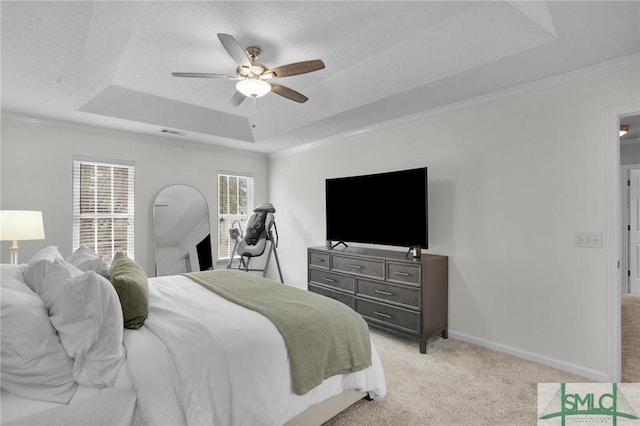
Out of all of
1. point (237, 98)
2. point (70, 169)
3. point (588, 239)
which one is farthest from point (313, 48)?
point (70, 169)

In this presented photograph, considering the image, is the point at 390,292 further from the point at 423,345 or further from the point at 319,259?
the point at 319,259

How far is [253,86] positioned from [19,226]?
2.57 meters

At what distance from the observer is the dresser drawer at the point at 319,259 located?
3.96 metres

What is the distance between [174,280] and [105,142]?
2506mm

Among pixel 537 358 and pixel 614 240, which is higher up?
pixel 614 240

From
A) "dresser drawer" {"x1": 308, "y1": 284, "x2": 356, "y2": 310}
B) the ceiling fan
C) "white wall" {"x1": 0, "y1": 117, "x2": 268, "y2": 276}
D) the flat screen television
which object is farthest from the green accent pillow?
"white wall" {"x1": 0, "y1": 117, "x2": 268, "y2": 276}

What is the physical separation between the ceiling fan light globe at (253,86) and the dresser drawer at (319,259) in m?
2.13

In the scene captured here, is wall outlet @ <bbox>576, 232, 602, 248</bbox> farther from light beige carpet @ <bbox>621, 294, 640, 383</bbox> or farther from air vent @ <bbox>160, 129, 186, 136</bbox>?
air vent @ <bbox>160, 129, 186, 136</bbox>

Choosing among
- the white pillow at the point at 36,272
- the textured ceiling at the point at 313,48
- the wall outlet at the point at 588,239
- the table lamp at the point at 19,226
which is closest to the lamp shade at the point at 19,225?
the table lamp at the point at 19,226

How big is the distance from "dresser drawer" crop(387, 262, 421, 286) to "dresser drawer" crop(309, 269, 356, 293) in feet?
1.66

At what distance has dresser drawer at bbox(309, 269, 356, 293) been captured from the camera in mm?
3645

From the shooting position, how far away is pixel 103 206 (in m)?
4.21

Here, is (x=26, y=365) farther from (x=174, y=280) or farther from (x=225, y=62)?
(x=225, y=62)

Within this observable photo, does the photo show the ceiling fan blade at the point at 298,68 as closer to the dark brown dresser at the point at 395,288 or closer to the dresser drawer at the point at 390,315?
the dark brown dresser at the point at 395,288
